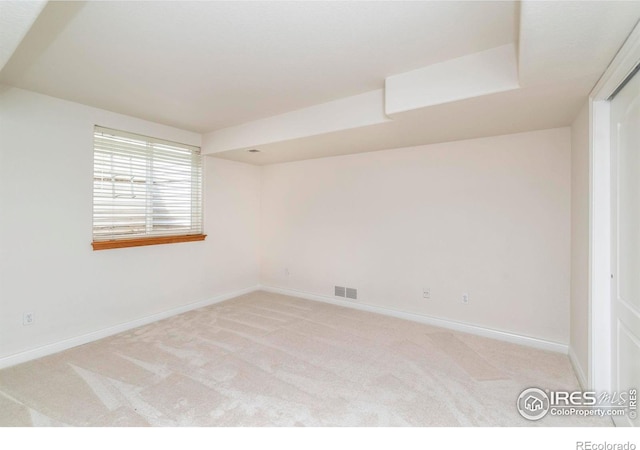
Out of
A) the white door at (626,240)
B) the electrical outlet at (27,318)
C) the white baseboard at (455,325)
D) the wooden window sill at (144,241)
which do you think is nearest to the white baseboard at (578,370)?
the white baseboard at (455,325)

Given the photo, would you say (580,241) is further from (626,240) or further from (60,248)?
(60,248)

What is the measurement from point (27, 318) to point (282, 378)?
2.41m

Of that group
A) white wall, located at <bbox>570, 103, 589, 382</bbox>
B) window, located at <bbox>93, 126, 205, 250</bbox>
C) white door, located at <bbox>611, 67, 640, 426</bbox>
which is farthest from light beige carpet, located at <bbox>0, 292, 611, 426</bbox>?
window, located at <bbox>93, 126, 205, 250</bbox>

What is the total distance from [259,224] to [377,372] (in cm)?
334

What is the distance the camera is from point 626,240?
1.73 metres

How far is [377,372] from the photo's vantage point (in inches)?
97.5

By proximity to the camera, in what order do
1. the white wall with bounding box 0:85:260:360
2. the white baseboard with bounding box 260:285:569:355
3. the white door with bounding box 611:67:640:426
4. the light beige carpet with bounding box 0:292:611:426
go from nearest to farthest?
the white door with bounding box 611:67:640:426 → the light beige carpet with bounding box 0:292:611:426 → the white wall with bounding box 0:85:260:360 → the white baseboard with bounding box 260:285:569:355

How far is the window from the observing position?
10.6ft

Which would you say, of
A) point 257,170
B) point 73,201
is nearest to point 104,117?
point 73,201

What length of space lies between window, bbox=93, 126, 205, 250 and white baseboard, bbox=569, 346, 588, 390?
4231 mm

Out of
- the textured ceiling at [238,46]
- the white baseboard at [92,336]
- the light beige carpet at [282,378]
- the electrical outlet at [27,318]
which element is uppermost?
the textured ceiling at [238,46]

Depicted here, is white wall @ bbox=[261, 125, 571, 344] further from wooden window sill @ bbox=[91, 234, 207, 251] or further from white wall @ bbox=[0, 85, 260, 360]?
white wall @ bbox=[0, 85, 260, 360]

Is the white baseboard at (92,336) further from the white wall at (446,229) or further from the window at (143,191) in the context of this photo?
the white wall at (446,229)

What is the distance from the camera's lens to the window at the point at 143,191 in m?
3.24
